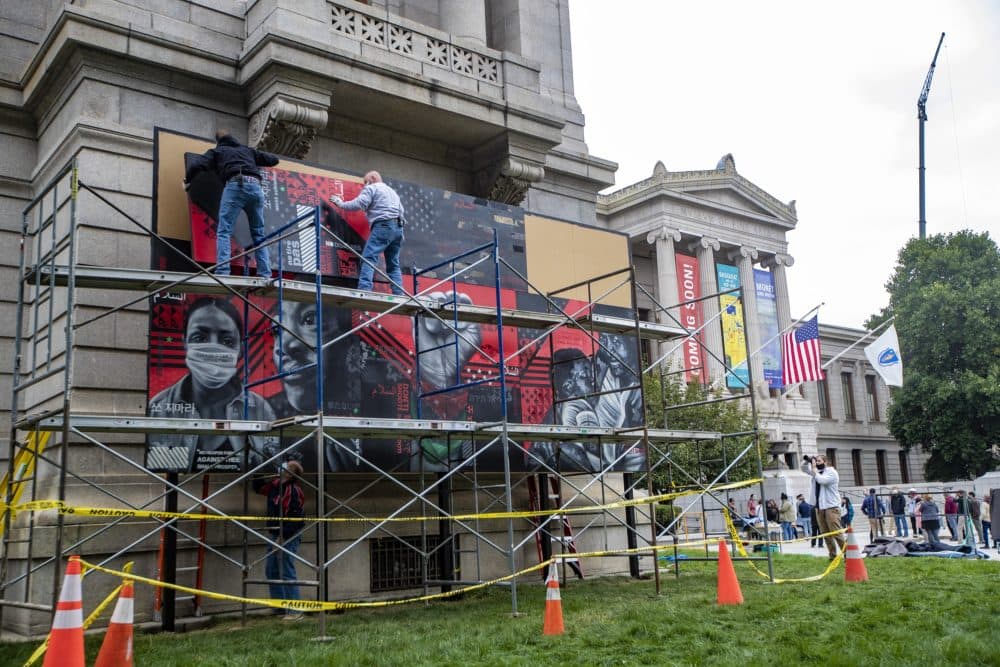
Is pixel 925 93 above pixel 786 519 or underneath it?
above

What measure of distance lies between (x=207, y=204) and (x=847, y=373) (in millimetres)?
66354

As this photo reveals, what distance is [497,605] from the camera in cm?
1252

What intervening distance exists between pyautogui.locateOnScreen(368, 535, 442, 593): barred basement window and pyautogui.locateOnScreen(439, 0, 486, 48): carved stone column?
970 centimetres

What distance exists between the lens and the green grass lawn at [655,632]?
8.00m

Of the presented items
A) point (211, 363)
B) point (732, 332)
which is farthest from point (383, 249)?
point (732, 332)

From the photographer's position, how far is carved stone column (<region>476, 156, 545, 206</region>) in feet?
55.9

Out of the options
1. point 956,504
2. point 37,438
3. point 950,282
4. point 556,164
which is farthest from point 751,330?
point 37,438

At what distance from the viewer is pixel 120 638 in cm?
716

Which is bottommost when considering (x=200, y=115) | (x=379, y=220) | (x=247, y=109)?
(x=379, y=220)

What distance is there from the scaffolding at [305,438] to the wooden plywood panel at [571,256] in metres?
0.47

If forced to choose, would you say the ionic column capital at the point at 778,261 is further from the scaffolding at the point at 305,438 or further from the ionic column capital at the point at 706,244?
the scaffolding at the point at 305,438

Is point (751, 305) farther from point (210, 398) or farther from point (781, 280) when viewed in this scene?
point (210, 398)

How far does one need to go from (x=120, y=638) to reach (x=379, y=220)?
317 inches

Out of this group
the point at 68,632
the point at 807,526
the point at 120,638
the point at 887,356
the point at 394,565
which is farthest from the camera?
the point at 807,526
